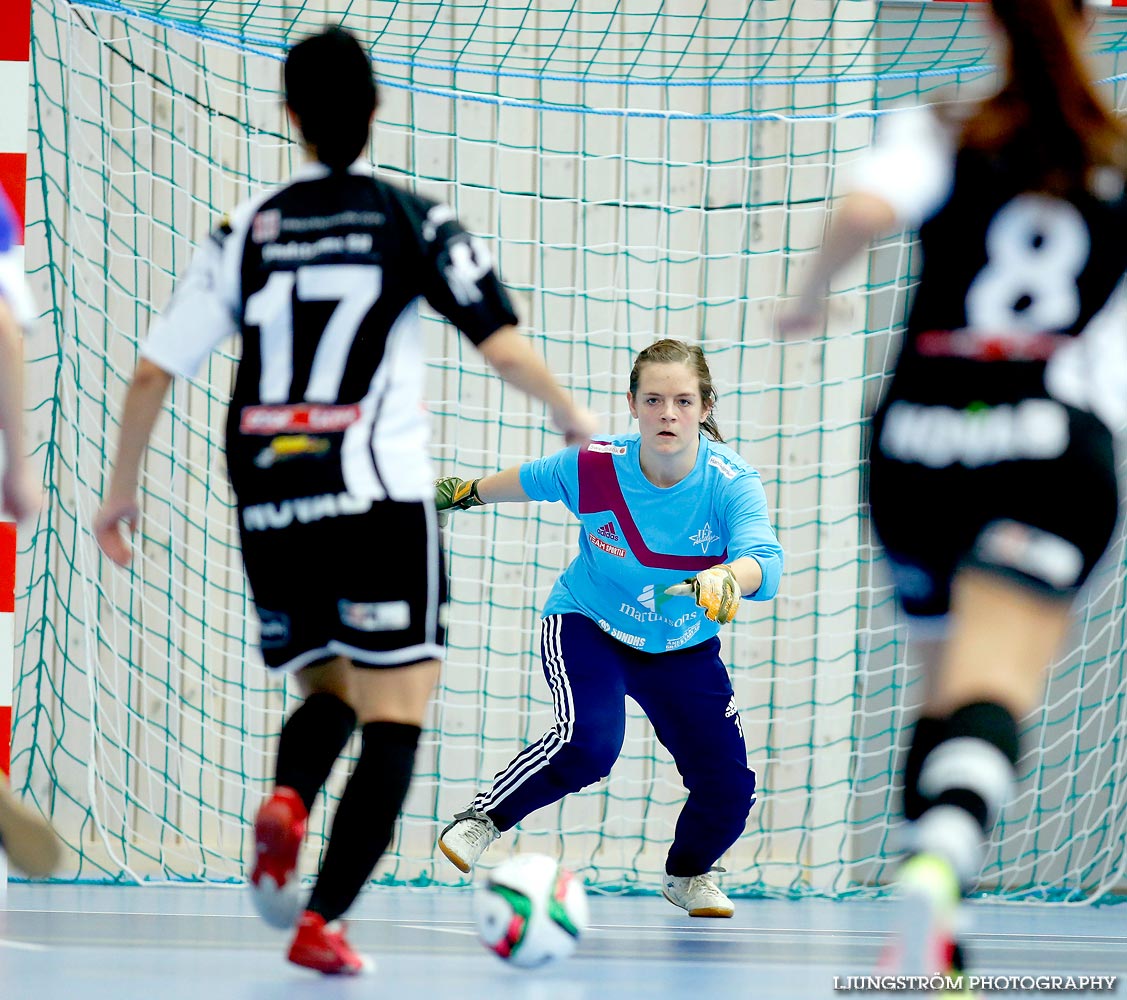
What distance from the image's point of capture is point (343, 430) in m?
2.38

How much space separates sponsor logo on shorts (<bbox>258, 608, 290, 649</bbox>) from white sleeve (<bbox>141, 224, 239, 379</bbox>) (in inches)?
15.7

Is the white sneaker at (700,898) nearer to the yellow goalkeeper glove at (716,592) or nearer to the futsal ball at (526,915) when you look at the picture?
the yellow goalkeeper glove at (716,592)

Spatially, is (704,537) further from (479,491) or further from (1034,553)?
(1034,553)

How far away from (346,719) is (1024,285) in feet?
4.04

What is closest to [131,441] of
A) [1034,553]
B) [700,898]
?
[1034,553]

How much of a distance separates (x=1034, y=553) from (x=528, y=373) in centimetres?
92

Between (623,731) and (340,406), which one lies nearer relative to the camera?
(340,406)

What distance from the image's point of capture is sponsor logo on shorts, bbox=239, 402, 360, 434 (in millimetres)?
2385

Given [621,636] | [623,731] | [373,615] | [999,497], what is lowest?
[623,731]

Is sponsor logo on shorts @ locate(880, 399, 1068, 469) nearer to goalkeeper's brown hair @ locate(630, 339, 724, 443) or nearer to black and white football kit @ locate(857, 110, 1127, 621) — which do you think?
black and white football kit @ locate(857, 110, 1127, 621)

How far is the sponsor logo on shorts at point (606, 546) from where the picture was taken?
3789 millimetres

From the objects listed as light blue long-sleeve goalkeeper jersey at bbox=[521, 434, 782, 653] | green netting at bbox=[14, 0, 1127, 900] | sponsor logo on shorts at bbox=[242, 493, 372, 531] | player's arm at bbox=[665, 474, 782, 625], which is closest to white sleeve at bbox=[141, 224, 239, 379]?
sponsor logo on shorts at bbox=[242, 493, 372, 531]

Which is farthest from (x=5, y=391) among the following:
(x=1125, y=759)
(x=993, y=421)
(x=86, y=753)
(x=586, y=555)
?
(x=1125, y=759)

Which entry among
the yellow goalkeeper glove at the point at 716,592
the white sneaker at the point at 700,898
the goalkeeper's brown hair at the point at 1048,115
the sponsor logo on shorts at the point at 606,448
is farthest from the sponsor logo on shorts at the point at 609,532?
the goalkeeper's brown hair at the point at 1048,115
